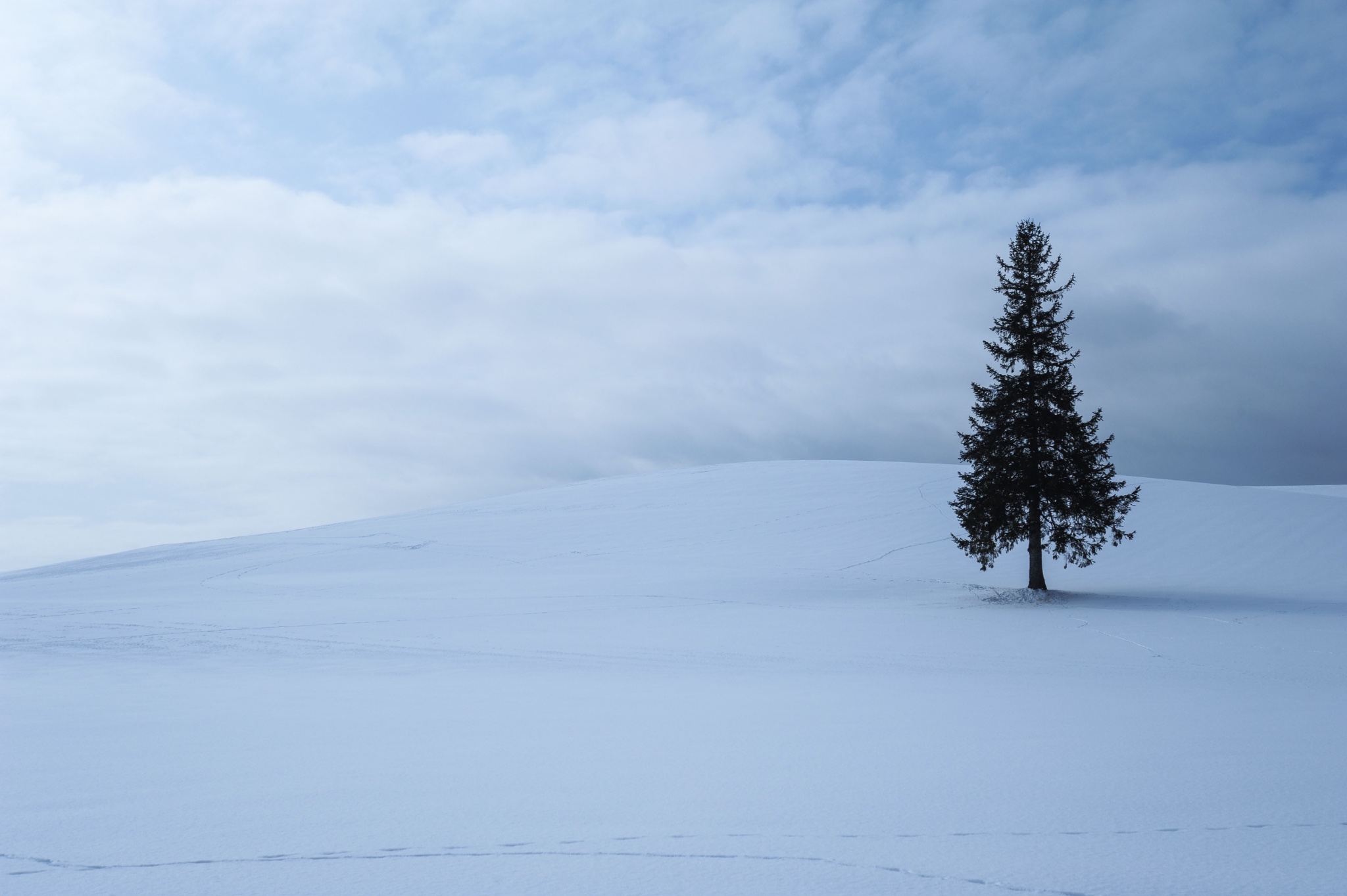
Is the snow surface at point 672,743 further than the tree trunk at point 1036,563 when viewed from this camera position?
No

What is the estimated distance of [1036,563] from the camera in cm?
1966

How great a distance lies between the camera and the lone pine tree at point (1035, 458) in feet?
62.9

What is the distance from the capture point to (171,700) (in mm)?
7801

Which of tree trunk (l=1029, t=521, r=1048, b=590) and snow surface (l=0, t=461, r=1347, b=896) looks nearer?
snow surface (l=0, t=461, r=1347, b=896)

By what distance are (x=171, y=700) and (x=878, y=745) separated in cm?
625

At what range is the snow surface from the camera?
12.1ft

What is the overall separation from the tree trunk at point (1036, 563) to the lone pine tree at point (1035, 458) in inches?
0.8

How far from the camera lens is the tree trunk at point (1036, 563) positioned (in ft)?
63.9

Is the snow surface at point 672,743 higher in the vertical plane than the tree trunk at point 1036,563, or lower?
lower

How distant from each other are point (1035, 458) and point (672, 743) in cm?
1582

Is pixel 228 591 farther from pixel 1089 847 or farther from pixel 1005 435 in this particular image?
pixel 1089 847

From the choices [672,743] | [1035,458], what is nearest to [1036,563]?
[1035,458]

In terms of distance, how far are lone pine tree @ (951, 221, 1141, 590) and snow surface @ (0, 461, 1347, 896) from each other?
56.6 inches

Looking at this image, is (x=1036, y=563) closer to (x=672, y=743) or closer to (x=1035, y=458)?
(x=1035, y=458)
